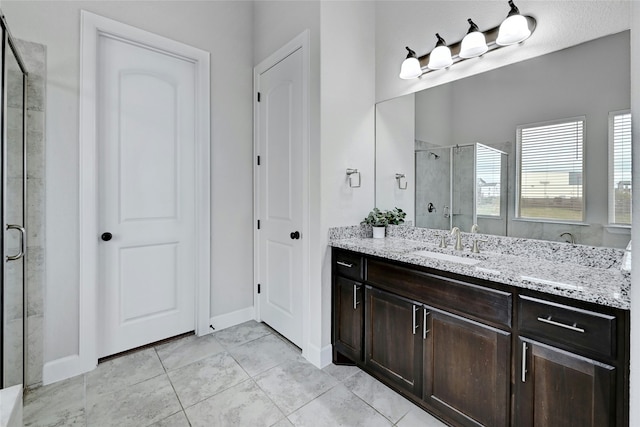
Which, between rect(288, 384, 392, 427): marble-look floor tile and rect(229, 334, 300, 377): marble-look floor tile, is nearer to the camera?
rect(288, 384, 392, 427): marble-look floor tile

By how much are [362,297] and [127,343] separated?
177cm

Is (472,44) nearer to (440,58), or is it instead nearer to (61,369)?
(440,58)

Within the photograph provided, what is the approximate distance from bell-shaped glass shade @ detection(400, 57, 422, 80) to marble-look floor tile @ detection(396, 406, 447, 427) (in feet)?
6.84

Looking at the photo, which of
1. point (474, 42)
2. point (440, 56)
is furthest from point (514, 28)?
point (440, 56)

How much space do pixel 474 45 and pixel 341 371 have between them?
2.20 metres

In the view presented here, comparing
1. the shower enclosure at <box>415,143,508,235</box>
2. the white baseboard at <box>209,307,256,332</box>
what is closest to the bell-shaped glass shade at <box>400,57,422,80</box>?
the shower enclosure at <box>415,143,508,235</box>

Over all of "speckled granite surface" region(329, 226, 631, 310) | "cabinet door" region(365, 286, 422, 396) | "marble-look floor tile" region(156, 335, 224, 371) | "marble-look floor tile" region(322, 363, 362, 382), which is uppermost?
"speckled granite surface" region(329, 226, 631, 310)

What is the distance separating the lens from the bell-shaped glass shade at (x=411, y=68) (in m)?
2.13

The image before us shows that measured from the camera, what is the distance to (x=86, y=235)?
6.73ft

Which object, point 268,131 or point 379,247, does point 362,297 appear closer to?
point 379,247

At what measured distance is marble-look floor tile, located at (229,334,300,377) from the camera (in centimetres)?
218

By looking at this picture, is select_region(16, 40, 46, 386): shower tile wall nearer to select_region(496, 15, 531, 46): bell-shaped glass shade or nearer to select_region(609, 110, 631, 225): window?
select_region(496, 15, 531, 46): bell-shaped glass shade

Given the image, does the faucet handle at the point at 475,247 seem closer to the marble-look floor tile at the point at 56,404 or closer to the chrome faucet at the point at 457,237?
the chrome faucet at the point at 457,237

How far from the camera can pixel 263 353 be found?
2.34 metres
